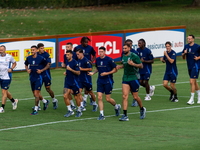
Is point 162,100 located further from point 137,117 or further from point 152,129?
point 152,129

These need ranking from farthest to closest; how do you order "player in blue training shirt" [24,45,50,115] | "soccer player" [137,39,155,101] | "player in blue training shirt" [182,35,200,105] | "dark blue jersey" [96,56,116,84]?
"soccer player" [137,39,155,101] → "player in blue training shirt" [182,35,200,105] → "player in blue training shirt" [24,45,50,115] → "dark blue jersey" [96,56,116,84]

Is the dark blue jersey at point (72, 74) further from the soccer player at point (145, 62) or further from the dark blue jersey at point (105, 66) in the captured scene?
the soccer player at point (145, 62)

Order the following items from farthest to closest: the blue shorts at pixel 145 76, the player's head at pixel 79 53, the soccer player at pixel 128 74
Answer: the blue shorts at pixel 145 76, the player's head at pixel 79 53, the soccer player at pixel 128 74

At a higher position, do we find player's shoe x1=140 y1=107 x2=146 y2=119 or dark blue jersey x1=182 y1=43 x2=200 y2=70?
dark blue jersey x1=182 y1=43 x2=200 y2=70

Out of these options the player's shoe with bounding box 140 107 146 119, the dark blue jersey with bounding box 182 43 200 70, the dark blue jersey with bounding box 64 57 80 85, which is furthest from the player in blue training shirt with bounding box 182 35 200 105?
the dark blue jersey with bounding box 64 57 80 85

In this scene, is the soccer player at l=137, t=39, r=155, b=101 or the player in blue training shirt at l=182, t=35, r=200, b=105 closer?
the player in blue training shirt at l=182, t=35, r=200, b=105

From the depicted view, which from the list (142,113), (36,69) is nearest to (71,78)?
(36,69)

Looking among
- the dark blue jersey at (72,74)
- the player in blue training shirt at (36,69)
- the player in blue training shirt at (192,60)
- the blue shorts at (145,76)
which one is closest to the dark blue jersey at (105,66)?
the dark blue jersey at (72,74)

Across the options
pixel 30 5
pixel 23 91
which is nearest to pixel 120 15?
pixel 30 5

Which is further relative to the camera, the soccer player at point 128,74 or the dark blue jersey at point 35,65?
the dark blue jersey at point 35,65

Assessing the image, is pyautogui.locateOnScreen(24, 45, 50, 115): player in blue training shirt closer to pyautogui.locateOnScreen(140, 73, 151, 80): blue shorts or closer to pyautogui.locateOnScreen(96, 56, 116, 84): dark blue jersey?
pyautogui.locateOnScreen(96, 56, 116, 84): dark blue jersey

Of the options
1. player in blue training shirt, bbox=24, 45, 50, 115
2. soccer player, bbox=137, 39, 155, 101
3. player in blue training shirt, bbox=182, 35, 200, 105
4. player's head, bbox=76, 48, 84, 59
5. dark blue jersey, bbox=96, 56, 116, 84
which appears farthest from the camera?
soccer player, bbox=137, 39, 155, 101

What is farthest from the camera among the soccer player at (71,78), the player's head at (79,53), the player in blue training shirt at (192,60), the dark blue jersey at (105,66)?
the player in blue training shirt at (192,60)

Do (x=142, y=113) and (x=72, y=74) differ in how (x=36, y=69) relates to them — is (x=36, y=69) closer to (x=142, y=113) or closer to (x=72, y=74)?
(x=72, y=74)
